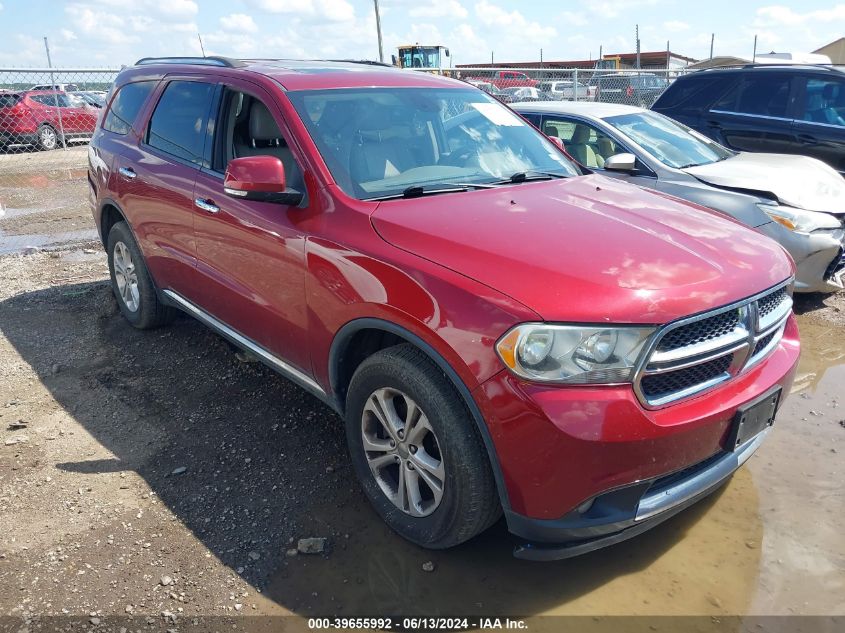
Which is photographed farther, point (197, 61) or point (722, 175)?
point (722, 175)

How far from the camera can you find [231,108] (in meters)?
3.78

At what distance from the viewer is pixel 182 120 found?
4.18 meters

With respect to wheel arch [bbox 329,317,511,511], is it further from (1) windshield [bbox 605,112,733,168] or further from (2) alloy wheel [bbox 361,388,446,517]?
(1) windshield [bbox 605,112,733,168]

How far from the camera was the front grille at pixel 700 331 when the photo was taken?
7.58ft

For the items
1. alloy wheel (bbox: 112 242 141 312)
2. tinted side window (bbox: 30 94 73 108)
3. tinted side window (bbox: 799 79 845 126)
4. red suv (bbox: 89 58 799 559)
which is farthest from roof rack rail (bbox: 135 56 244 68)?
tinted side window (bbox: 30 94 73 108)

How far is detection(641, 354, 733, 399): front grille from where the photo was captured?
7.54 feet

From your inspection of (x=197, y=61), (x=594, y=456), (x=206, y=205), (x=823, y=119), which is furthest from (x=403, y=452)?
(x=823, y=119)

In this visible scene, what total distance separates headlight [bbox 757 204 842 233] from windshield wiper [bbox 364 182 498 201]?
2995mm

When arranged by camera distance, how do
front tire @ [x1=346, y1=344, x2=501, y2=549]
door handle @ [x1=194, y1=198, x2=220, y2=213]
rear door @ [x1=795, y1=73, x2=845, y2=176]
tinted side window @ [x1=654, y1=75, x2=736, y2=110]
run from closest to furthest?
1. front tire @ [x1=346, y1=344, x2=501, y2=549]
2. door handle @ [x1=194, y1=198, x2=220, y2=213]
3. rear door @ [x1=795, y1=73, x2=845, y2=176]
4. tinted side window @ [x1=654, y1=75, x2=736, y2=110]

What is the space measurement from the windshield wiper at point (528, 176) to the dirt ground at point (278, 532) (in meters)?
1.62

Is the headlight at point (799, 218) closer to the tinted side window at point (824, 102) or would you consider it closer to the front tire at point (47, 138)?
the tinted side window at point (824, 102)

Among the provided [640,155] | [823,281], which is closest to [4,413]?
[640,155]

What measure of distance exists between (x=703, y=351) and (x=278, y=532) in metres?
1.89

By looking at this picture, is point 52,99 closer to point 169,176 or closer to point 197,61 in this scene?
point 197,61
